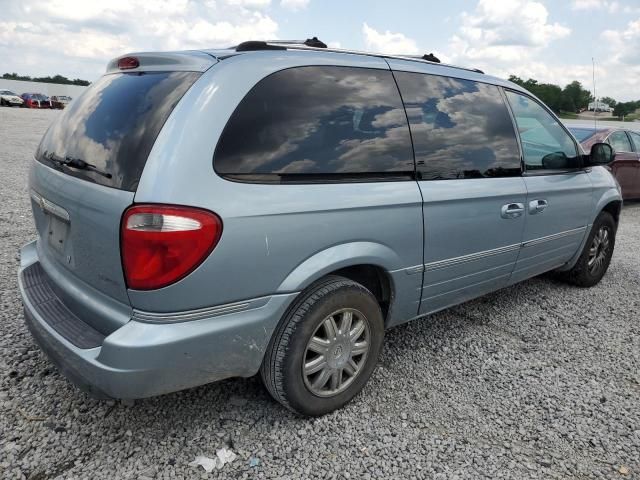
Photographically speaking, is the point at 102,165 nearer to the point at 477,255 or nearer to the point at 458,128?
the point at 458,128

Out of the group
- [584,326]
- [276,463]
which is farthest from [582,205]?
[276,463]

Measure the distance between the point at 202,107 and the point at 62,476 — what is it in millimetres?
1639

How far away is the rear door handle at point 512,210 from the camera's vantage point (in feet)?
10.7

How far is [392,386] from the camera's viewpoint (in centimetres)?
291

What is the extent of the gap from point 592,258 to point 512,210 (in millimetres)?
1877

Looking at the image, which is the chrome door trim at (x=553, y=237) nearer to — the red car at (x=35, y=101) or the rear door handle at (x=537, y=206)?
the rear door handle at (x=537, y=206)

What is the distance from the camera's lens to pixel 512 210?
3.33 m

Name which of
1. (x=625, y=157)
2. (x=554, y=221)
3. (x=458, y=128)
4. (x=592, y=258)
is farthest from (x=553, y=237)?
(x=625, y=157)

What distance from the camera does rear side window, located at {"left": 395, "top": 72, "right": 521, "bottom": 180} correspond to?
2.84 meters

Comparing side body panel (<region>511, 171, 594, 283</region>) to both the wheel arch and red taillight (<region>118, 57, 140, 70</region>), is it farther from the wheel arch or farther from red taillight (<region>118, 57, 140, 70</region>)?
red taillight (<region>118, 57, 140, 70</region>)

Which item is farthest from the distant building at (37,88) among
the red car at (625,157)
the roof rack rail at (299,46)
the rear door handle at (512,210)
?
the rear door handle at (512,210)

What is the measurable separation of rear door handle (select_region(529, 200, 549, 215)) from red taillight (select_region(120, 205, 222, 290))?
8.00ft

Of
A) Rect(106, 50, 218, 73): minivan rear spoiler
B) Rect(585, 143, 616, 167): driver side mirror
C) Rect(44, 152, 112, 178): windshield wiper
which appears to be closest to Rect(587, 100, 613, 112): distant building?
Rect(585, 143, 616, 167): driver side mirror

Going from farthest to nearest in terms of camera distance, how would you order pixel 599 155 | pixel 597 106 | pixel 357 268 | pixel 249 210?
pixel 597 106 < pixel 599 155 < pixel 357 268 < pixel 249 210
